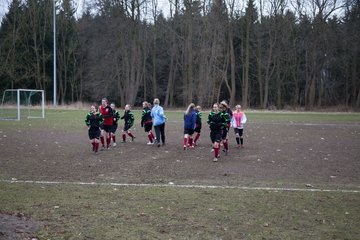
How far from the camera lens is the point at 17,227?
19.6 feet

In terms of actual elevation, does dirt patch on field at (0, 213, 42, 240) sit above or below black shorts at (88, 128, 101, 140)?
below

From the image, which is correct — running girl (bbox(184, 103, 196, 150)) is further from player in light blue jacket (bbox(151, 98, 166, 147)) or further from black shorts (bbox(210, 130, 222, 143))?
black shorts (bbox(210, 130, 222, 143))

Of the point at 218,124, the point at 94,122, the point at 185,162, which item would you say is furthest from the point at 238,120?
the point at 94,122

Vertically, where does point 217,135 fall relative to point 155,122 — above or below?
below

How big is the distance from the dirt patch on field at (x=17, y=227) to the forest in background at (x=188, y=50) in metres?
47.3

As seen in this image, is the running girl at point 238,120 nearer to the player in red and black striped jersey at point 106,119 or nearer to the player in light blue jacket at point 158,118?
the player in light blue jacket at point 158,118

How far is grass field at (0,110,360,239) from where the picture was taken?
6305 mm

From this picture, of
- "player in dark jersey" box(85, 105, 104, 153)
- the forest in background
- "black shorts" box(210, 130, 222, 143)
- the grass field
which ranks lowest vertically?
the grass field

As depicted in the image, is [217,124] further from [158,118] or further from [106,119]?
[106,119]

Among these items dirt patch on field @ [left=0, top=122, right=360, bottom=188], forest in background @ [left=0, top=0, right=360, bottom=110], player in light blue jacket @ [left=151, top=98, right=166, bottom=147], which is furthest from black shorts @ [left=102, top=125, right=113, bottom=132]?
forest in background @ [left=0, top=0, right=360, bottom=110]

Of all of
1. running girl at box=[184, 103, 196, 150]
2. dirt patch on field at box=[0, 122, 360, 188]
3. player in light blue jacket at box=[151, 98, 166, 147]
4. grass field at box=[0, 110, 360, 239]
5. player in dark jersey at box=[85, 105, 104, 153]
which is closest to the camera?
grass field at box=[0, 110, 360, 239]

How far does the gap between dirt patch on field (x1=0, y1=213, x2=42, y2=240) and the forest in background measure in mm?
47260

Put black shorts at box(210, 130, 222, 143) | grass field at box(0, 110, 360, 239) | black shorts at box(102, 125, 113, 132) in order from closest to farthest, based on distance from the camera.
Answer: grass field at box(0, 110, 360, 239) < black shorts at box(210, 130, 222, 143) < black shorts at box(102, 125, 113, 132)

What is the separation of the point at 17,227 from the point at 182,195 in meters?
3.44
